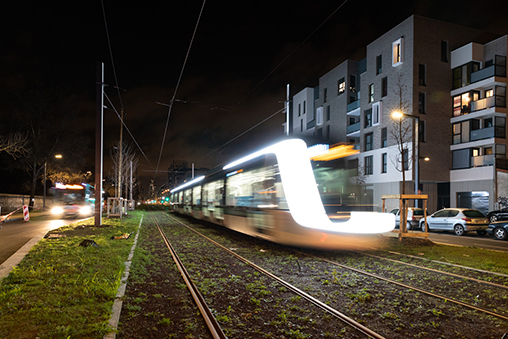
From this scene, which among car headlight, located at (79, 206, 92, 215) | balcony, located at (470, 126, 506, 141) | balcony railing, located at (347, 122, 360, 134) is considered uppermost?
balcony railing, located at (347, 122, 360, 134)

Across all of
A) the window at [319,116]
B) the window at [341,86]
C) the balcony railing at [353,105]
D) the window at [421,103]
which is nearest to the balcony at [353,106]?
the balcony railing at [353,105]

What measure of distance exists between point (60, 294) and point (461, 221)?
19052mm

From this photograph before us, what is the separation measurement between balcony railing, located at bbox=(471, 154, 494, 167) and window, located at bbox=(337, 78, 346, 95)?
1695 centimetres

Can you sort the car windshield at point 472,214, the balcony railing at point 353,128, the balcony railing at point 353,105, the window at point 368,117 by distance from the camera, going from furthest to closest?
the balcony railing at point 353,128, the balcony railing at point 353,105, the window at point 368,117, the car windshield at point 472,214

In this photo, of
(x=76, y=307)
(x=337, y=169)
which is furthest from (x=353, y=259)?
(x=76, y=307)

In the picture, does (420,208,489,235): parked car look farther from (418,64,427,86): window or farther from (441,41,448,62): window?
(441,41,448,62): window

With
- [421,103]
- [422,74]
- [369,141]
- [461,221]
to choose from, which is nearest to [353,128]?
[369,141]

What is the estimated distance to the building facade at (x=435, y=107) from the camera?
3266 cm

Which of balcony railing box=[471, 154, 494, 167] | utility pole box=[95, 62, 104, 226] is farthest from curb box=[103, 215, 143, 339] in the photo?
balcony railing box=[471, 154, 494, 167]

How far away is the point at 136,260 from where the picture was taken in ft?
30.2

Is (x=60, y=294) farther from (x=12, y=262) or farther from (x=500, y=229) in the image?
(x=500, y=229)

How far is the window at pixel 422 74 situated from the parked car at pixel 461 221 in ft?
59.4

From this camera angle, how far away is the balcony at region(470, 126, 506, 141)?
31.8 metres

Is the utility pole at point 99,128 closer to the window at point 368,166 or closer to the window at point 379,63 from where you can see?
the window at point 368,166
